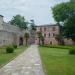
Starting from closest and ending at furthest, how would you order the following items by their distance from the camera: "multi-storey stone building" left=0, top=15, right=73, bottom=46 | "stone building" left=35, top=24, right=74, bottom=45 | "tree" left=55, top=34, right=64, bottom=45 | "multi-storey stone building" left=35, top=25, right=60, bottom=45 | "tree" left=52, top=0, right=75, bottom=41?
"multi-storey stone building" left=0, top=15, right=73, bottom=46 → "tree" left=52, top=0, right=75, bottom=41 → "tree" left=55, top=34, right=64, bottom=45 → "stone building" left=35, top=24, right=74, bottom=45 → "multi-storey stone building" left=35, top=25, right=60, bottom=45

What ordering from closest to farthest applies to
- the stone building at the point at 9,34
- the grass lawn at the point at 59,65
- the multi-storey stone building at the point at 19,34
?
the grass lawn at the point at 59,65
the stone building at the point at 9,34
the multi-storey stone building at the point at 19,34

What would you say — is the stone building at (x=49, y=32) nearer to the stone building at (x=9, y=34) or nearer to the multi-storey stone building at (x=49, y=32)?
the multi-storey stone building at (x=49, y=32)

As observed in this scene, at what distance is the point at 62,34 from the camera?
89.9 meters

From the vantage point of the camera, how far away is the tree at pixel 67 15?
80.2 m

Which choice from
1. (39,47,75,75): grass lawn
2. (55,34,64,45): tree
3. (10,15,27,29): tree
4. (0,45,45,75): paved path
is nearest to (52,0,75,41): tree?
(55,34,64,45): tree

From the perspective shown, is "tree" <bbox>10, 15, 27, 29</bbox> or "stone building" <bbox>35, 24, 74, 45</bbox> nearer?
"stone building" <bbox>35, 24, 74, 45</bbox>

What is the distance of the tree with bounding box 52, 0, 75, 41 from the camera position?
80250 millimetres

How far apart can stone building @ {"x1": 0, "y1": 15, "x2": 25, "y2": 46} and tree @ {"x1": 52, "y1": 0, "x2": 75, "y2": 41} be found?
1546 centimetres

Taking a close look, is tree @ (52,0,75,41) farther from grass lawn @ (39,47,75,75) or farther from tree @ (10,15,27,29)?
grass lawn @ (39,47,75,75)

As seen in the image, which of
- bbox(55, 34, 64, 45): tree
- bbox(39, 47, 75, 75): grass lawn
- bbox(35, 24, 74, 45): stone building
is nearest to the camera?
bbox(39, 47, 75, 75): grass lawn

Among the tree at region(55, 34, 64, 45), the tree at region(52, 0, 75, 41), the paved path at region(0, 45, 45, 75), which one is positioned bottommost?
the paved path at region(0, 45, 45, 75)

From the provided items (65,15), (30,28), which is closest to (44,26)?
(30,28)

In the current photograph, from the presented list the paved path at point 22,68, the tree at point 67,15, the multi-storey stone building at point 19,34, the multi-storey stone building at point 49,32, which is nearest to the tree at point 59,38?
the multi-storey stone building at point 19,34

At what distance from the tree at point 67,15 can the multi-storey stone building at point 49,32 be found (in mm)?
16718
